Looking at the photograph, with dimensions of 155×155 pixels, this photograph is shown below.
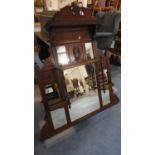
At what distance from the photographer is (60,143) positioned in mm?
1489

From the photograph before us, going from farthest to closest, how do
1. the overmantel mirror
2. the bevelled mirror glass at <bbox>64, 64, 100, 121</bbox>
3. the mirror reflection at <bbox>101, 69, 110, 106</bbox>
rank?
the mirror reflection at <bbox>101, 69, 110, 106</bbox>, the bevelled mirror glass at <bbox>64, 64, 100, 121</bbox>, the overmantel mirror

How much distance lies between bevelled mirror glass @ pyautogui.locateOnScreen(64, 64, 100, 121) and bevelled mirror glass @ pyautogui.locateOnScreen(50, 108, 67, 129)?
73 millimetres

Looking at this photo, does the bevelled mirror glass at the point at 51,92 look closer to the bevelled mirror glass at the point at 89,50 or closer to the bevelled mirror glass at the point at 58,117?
the bevelled mirror glass at the point at 58,117

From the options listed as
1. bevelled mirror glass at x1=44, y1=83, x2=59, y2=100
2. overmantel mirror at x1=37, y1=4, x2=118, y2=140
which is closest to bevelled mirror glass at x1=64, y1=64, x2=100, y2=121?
overmantel mirror at x1=37, y1=4, x2=118, y2=140

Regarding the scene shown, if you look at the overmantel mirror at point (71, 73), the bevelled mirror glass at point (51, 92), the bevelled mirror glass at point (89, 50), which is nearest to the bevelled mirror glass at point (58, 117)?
the overmantel mirror at point (71, 73)

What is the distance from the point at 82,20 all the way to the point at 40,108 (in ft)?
3.39

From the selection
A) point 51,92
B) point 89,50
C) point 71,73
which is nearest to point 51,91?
point 51,92

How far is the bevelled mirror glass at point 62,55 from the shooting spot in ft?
4.56

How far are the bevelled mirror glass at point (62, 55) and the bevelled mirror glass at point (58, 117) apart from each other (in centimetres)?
38

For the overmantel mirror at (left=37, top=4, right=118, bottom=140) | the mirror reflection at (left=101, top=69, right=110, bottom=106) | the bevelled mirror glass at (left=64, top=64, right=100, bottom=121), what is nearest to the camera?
the overmantel mirror at (left=37, top=4, right=118, bottom=140)

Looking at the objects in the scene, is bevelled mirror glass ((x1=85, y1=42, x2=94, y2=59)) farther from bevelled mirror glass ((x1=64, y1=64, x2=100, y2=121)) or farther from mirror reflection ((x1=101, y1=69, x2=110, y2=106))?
mirror reflection ((x1=101, y1=69, x2=110, y2=106))

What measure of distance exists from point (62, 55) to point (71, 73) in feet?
0.53

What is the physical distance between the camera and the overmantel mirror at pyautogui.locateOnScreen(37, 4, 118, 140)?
1345 mm
